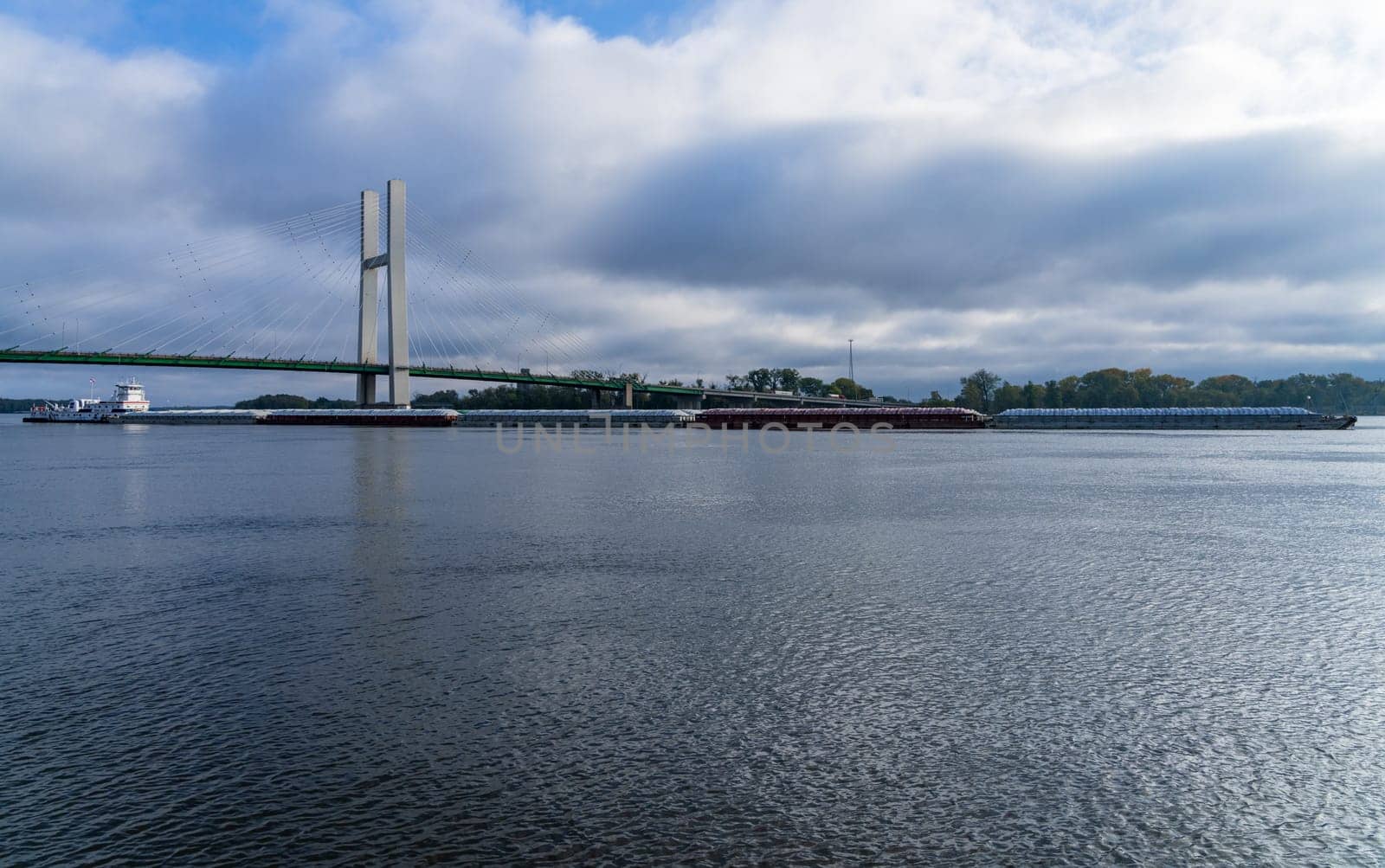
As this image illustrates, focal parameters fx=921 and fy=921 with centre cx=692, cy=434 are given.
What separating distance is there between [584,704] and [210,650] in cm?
320

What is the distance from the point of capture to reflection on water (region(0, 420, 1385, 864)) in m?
4.12

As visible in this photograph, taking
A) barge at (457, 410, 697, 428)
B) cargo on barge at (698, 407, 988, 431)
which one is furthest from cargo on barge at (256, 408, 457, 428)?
cargo on barge at (698, 407, 988, 431)

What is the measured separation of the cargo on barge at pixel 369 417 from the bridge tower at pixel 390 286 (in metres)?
9.19

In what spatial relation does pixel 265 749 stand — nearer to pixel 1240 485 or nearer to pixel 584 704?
pixel 584 704

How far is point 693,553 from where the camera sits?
1185cm

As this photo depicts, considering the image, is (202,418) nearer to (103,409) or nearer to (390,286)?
(103,409)

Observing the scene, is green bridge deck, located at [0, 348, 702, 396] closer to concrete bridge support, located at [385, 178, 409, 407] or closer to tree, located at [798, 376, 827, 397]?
concrete bridge support, located at [385, 178, 409, 407]

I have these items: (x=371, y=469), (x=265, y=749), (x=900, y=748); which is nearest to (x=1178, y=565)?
(x=900, y=748)

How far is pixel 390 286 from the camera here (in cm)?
6938

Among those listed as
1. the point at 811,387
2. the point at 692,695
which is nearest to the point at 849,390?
the point at 811,387

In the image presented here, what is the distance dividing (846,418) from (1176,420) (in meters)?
28.9

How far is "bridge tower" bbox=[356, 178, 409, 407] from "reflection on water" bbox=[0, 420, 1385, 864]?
5803cm

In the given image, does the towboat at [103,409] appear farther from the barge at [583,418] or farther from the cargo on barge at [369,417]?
the barge at [583,418]

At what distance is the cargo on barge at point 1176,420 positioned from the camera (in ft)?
252
